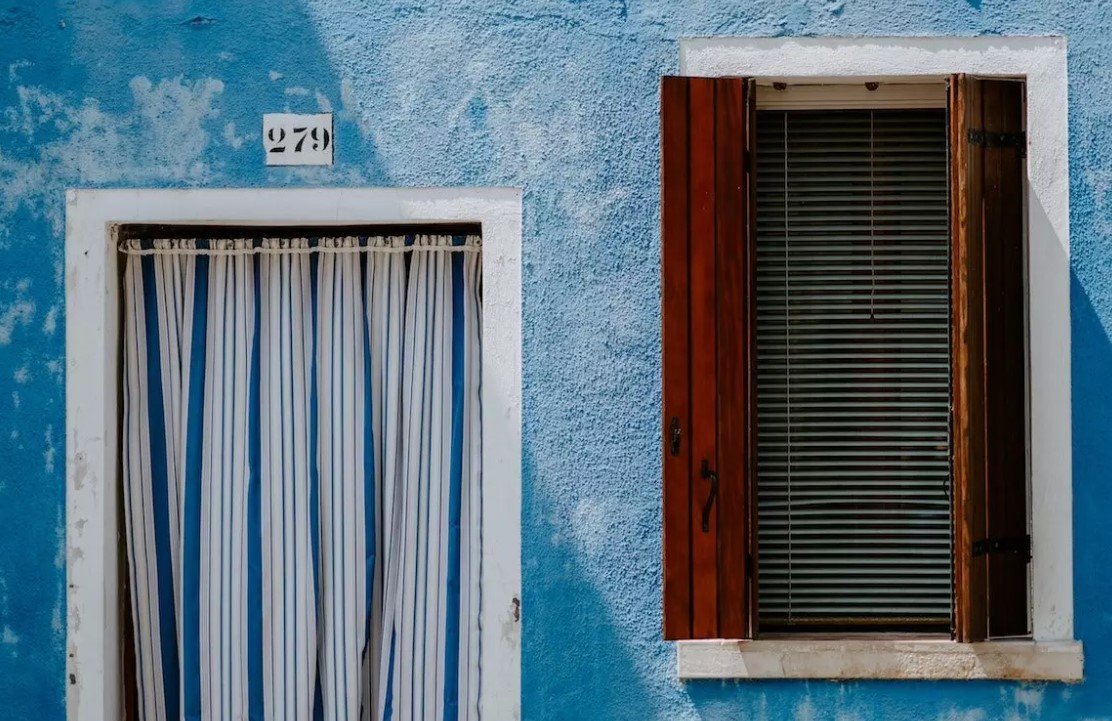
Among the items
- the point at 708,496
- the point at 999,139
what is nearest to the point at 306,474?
the point at 708,496

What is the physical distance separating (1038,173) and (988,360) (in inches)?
23.9

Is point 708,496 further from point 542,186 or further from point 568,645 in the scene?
point 542,186

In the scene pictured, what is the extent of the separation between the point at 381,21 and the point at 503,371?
3.85 feet

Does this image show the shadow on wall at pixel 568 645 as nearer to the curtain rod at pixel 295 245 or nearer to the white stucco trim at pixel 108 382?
the white stucco trim at pixel 108 382

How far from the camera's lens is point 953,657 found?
4109 mm

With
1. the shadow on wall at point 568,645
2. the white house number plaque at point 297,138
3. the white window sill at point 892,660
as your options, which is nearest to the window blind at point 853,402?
the white window sill at point 892,660

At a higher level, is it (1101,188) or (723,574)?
(1101,188)

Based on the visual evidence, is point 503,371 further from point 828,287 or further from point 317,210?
point 828,287

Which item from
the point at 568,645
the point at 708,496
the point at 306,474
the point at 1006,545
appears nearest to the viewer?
the point at 708,496

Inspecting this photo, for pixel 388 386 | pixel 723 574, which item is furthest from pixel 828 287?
pixel 388 386

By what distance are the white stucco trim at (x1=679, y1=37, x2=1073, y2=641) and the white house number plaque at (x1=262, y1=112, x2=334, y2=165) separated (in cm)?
114

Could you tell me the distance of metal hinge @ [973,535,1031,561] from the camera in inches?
158

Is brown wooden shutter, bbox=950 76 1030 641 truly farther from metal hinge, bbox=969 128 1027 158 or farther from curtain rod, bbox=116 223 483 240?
curtain rod, bbox=116 223 483 240

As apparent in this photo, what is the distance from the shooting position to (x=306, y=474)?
4352 millimetres
